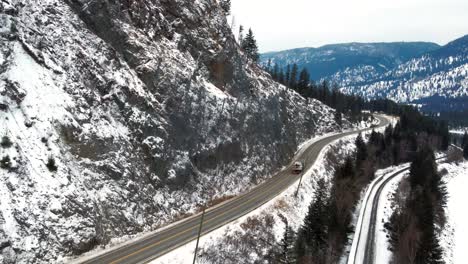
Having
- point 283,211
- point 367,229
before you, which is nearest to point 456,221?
point 367,229

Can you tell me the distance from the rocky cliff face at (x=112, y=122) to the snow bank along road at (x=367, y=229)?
58.1ft

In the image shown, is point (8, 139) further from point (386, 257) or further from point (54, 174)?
point (386, 257)

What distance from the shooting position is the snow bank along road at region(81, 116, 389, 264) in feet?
106

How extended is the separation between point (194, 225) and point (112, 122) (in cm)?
1478

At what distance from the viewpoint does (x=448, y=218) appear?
7369 centimetres

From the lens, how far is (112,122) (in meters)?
42.1

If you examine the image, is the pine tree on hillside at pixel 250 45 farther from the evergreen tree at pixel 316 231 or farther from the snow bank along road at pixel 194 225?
the evergreen tree at pixel 316 231

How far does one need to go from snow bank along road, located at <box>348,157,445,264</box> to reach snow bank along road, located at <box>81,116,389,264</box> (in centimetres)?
1303

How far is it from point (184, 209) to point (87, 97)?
1695cm

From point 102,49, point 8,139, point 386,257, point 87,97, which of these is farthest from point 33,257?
point 386,257

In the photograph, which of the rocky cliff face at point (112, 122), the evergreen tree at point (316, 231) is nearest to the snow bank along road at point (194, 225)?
the rocky cliff face at point (112, 122)

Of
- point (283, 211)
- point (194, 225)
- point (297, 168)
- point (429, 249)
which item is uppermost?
point (194, 225)

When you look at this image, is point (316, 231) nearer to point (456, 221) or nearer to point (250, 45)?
point (456, 221)

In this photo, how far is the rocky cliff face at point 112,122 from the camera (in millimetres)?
31062
